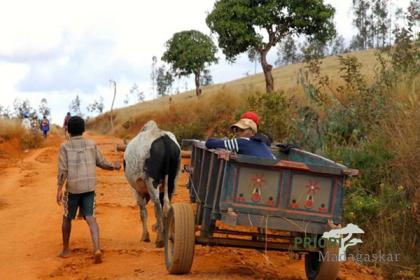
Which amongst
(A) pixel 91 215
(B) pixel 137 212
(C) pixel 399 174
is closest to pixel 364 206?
(C) pixel 399 174

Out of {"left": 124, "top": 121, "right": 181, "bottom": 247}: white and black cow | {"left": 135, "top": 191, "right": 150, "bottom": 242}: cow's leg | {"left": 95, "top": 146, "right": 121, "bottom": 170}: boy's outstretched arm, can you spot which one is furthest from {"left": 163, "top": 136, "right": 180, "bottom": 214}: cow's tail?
{"left": 95, "top": 146, "right": 121, "bottom": 170}: boy's outstretched arm

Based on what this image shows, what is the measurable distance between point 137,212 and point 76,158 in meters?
3.69

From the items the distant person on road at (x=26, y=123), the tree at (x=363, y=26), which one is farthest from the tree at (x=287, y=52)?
the distant person on road at (x=26, y=123)

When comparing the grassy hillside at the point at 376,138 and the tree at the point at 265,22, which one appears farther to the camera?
the tree at the point at 265,22

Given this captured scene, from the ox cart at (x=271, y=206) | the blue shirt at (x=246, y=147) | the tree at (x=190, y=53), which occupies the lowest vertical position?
the ox cart at (x=271, y=206)

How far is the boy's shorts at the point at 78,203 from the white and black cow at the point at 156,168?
0.97 meters

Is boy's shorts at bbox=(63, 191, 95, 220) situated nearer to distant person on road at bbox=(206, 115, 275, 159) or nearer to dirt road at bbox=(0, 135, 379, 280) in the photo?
dirt road at bbox=(0, 135, 379, 280)

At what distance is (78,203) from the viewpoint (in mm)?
7738

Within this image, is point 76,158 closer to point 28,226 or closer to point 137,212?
point 28,226

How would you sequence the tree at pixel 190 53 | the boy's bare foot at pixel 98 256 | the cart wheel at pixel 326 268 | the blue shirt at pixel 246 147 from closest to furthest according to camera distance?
the cart wheel at pixel 326 268, the blue shirt at pixel 246 147, the boy's bare foot at pixel 98 256, the tree at pixel 190 53

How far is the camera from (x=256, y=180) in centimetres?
584

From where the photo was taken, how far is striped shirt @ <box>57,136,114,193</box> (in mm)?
7578

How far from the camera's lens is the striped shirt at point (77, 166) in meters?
7.58

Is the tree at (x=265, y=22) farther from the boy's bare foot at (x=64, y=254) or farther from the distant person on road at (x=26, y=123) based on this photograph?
the boy's bare foot at (x=64, y=254)
